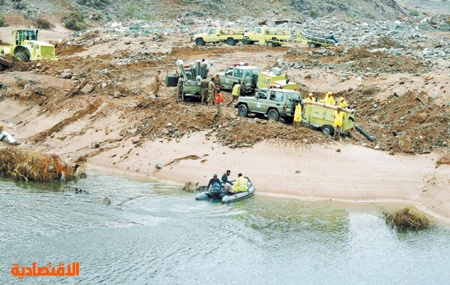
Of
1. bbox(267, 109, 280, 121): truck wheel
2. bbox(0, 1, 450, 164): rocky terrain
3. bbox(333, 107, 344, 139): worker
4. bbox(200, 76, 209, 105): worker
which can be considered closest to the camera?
bbox(333, 107, 344, 139): worker

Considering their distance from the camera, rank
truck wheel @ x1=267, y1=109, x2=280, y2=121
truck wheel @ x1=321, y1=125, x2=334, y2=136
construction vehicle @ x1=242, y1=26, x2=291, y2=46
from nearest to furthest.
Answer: truck wheel @ x1=321, y1=125, x2=334, y2=136 < truck wheel @ x1=267, y1=109, x2=280, y2=121 < construction vehicle @ x1=242, y1=26, x2=291, y2=46

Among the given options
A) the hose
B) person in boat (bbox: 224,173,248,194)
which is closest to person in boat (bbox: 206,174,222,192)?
person in boat (bbox: 224,173,248,194)

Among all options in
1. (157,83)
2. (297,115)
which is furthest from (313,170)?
(157,83)

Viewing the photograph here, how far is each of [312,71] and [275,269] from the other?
2118cm

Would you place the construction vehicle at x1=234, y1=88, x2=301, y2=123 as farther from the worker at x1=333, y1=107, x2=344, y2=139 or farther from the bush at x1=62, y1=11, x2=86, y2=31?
the bush at x1=62, y1=11, x2=86, y2=31

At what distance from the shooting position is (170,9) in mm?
72938

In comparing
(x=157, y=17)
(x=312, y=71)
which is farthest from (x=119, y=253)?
(x=157, y=17)

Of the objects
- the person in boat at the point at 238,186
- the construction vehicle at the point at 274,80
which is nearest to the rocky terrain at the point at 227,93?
the construction vehicle at the point at 274,80

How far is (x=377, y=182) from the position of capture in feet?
85.5

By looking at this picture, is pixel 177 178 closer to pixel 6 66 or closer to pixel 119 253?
pixel 119 253

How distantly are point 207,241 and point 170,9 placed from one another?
5493 cm

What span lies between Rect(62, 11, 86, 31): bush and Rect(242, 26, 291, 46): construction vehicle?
21770 mm

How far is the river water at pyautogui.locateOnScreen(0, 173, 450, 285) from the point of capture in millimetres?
19094

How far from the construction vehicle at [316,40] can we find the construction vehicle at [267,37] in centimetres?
124
